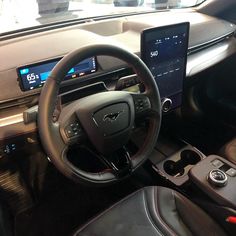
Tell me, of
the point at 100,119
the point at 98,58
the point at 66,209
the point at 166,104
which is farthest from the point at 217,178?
the point at 66,209

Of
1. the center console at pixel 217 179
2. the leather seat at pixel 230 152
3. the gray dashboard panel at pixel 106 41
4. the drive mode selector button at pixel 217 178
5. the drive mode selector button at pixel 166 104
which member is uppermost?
the gray dashboard panel at pixel 106 41

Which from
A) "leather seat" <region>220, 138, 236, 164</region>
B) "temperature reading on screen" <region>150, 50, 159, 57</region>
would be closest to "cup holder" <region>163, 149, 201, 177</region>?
"leather seat" <region>220, 138, 236, 164</region>

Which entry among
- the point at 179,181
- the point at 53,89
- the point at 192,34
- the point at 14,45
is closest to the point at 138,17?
the point at 192,34

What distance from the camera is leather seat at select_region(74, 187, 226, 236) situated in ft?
3.41

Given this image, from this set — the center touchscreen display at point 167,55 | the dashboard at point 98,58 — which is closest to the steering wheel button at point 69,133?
the dashboard at point 98,58

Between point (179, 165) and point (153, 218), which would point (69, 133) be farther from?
point (179, 165)

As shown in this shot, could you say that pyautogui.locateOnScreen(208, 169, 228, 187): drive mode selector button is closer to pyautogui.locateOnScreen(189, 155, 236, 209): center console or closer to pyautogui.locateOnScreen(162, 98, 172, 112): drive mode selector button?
pyautogui.locateOnScreen(189, 155, 236, 209): center console

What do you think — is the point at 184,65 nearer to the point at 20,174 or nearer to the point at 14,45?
the point at 14,45

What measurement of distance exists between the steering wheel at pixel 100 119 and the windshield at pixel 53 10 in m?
0.58

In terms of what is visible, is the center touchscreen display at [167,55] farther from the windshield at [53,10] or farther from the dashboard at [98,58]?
the windshield at [53,10]

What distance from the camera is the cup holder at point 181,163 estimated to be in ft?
4.67

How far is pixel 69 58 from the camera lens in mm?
875

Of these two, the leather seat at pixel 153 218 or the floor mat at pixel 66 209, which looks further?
the floor mat at pixel 66 209

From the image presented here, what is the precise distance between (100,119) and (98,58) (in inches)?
12.1
